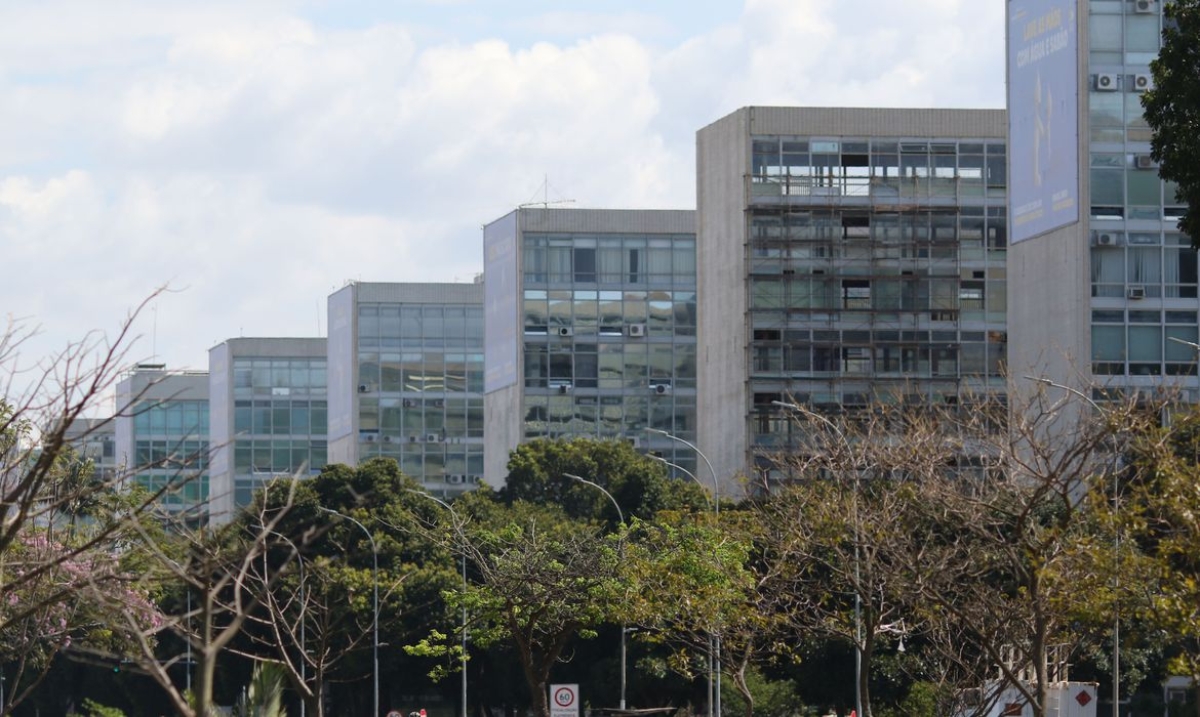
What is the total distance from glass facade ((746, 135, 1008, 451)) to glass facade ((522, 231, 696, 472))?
636 inches

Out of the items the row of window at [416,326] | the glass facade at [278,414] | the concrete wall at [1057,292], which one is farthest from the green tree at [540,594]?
the glass facade at [278,414]

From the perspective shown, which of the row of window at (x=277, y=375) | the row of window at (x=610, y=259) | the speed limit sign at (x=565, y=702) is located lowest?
the speed limit sign at (x=565, y=702)

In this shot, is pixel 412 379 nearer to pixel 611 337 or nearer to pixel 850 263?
pixel 611 337

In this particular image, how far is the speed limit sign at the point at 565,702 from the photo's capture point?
4344 centimetres

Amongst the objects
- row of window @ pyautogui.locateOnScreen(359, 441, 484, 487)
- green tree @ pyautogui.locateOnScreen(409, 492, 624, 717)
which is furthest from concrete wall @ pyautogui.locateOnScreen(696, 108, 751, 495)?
row of window @ pyautogui.locateOnScreen(359, 441, 484, 487)

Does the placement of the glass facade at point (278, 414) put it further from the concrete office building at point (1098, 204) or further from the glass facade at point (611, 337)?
the concrete office building at point (1098, 204)

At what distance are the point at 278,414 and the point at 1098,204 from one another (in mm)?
76094

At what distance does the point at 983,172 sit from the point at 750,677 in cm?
3549

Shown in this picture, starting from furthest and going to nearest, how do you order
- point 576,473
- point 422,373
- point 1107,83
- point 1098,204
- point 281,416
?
point 281,416
point 422,373
point 576,473
point 1098,204
point 1107,83

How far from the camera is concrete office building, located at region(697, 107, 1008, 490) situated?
83.8 m

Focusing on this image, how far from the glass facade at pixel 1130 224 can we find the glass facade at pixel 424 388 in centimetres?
5482

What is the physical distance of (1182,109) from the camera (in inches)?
1394

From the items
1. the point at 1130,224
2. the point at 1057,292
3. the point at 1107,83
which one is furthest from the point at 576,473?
the point at 1107,83

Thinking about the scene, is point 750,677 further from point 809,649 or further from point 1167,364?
point 1167,364
